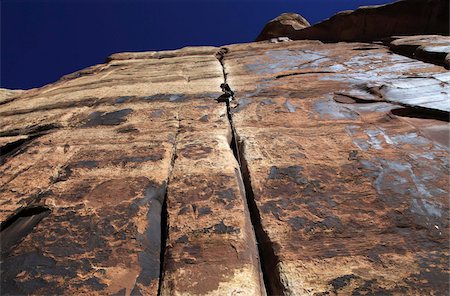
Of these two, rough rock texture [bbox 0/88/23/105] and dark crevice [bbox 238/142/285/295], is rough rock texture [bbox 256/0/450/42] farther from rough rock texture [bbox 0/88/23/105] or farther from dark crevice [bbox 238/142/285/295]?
dark crevice [bbox 238/142/285/295]

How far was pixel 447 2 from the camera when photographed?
528cm

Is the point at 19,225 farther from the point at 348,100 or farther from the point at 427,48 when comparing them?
the point at 427,48

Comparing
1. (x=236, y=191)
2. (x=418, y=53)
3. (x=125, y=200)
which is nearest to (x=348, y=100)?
(x=236, y=191)

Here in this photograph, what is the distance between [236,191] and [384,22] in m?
5.77

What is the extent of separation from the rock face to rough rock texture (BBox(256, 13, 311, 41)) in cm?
535

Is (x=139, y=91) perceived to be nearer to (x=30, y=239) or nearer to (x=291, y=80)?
(x=291, y=80)

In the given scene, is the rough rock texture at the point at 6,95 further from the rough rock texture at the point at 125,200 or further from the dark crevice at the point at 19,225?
the dark crevice at the point at 19,225

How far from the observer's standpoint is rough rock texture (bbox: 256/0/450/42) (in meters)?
5.44

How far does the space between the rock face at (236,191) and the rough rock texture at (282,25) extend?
211 inches

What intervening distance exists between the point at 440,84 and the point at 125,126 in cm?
263

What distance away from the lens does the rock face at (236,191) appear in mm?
1244

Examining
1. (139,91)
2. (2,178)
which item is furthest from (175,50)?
(2,178)

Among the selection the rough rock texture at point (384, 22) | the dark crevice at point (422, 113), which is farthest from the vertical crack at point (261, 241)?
the rough rock texture at point (384, 22)

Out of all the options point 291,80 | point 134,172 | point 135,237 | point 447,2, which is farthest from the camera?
point 447,2
